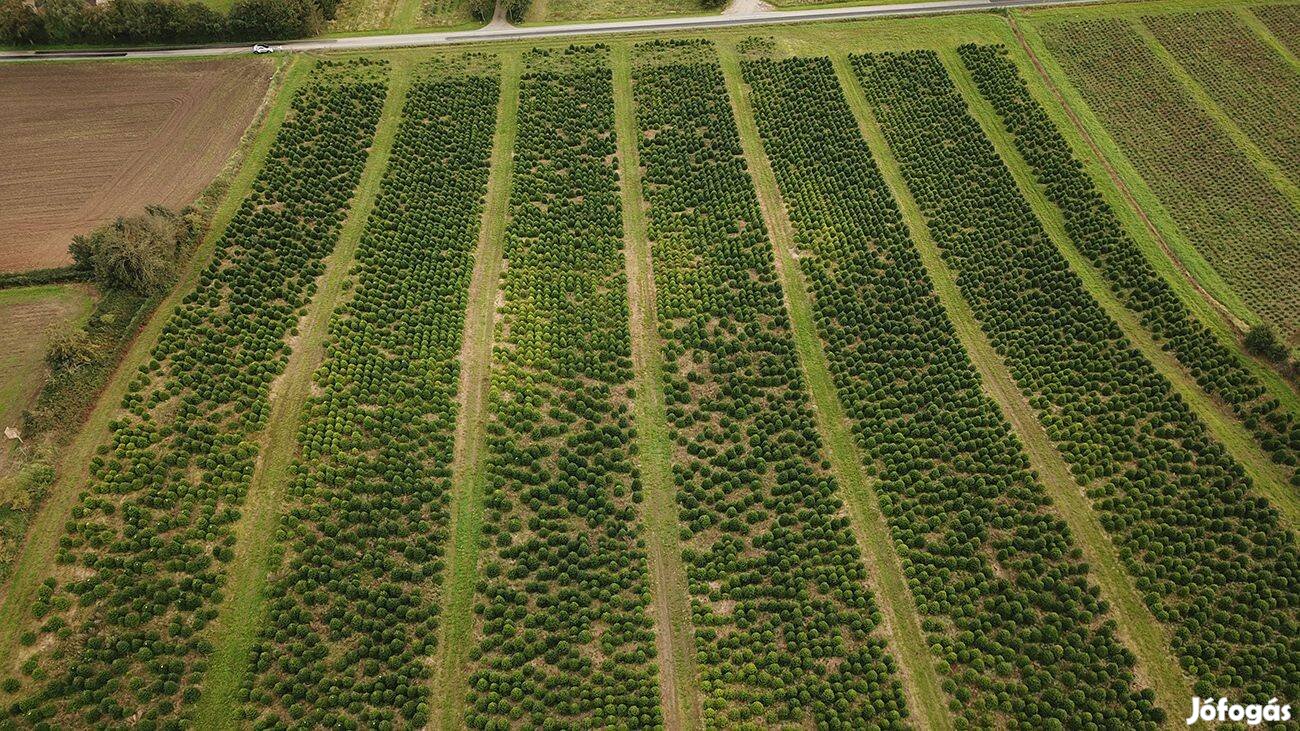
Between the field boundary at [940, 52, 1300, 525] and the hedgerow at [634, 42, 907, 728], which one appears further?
the field boundary at [940, 52, 1300, 525]

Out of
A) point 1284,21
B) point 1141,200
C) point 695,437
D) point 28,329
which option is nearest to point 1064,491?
point 695,437

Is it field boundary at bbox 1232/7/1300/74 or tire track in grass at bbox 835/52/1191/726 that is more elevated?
field boundary at bbox 1232/7/1300/74

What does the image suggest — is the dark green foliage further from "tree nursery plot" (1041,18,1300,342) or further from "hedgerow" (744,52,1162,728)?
"hedgerow" (744,52,1162,728)

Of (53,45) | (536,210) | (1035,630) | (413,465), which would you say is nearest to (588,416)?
(413,465)

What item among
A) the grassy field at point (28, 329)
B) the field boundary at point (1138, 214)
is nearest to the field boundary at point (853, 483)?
the field boundary at point (1138, 214)

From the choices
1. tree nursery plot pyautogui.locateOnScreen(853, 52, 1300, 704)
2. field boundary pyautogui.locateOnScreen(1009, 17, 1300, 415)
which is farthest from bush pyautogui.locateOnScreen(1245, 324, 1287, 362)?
Result: tree nursery plot pyautogui.locateOnScreen(853, 52, 1300, 704)

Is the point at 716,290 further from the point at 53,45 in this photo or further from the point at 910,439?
the point at 53,45

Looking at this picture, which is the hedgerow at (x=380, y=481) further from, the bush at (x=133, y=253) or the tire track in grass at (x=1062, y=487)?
the tire track in grass at (x=1062, y=487)
